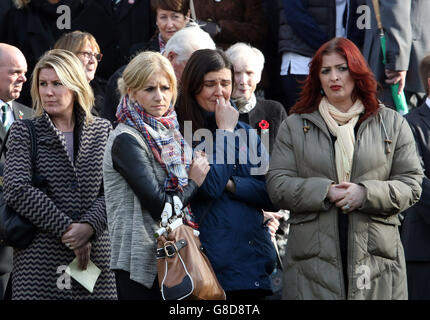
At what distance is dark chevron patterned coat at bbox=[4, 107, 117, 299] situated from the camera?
594 centimetres

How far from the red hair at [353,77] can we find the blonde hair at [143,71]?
89cm

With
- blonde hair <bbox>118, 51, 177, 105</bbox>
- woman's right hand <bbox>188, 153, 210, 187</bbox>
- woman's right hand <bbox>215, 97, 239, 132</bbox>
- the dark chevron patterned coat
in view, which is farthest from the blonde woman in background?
woman's right hand <bbox>215, 97, 239, 132</bbox>

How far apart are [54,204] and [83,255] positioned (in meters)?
0.37

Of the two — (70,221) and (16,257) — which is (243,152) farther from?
(16,257)

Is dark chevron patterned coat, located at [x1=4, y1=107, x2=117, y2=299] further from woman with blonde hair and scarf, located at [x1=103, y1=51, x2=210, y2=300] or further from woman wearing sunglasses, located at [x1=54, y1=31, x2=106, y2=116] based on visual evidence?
woman wearing sunglasses, located at [x1=54, y1=31, x2=106, y2=116]

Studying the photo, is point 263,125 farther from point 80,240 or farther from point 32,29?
point 32,29

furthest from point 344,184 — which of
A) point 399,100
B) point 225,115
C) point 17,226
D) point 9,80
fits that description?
point 9,80

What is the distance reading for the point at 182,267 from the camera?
538cm

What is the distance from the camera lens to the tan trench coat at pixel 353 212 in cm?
584

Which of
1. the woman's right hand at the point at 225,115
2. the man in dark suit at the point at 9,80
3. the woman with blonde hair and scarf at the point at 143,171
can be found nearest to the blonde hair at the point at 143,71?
the woman with blonde hair and scarf at the point at 143,171

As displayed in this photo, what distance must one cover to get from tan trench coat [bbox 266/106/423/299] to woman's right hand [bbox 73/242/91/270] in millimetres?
1204

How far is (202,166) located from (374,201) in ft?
3.51

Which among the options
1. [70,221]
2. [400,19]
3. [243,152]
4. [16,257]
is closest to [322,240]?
[243,152]

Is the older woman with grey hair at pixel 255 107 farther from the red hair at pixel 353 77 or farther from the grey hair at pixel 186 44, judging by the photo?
the red hair at pixel 353 77
